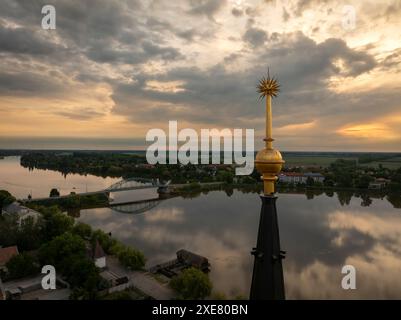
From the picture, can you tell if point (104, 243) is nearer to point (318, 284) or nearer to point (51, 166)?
point (318, 284)

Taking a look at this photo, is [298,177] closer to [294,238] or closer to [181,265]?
[294,238]

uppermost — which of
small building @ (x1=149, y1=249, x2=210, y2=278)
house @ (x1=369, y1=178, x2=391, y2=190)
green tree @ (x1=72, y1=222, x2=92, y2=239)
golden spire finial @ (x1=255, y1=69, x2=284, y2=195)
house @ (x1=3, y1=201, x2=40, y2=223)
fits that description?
golden spire finial @ (x1=255, y1=69, x2=284, y2=195)

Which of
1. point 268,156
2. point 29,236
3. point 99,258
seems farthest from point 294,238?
point 268,156

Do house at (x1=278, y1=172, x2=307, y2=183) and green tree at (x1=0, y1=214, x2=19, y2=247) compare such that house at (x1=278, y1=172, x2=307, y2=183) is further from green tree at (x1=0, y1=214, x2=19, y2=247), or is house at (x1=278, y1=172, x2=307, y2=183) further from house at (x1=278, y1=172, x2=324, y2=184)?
green tree at (x1=0, y1=214, x2=19, y2=247)

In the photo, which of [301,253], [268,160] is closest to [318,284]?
[301,253]

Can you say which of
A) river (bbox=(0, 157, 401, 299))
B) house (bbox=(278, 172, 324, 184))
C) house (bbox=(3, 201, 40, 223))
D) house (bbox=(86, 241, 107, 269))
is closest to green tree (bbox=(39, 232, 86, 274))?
house (bbox=(86, 241, 107, 269))
